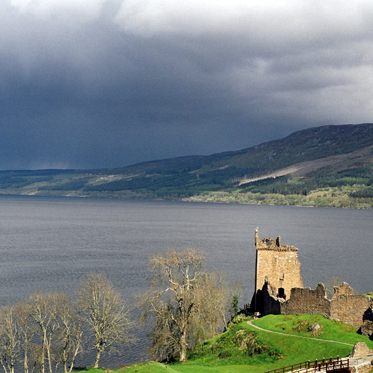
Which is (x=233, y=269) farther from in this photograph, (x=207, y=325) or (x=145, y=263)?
(x=207, y=325)

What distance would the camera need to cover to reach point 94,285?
213ft

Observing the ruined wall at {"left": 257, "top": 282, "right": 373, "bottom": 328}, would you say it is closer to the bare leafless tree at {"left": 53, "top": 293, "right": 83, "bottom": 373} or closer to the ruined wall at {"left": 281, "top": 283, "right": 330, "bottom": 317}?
the ruined wall at {"left": 281, "top": 283, "right": 330, "bottom": 317}

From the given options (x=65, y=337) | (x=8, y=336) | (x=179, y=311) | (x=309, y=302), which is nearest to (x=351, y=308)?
(x=309, y=302)

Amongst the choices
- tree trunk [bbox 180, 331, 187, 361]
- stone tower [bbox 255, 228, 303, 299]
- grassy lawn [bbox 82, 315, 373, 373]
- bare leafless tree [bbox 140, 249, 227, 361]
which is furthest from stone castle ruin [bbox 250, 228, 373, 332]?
tree trunk [bbox 180, 331, 187, 361]

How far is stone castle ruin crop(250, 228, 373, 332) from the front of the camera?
161 feet

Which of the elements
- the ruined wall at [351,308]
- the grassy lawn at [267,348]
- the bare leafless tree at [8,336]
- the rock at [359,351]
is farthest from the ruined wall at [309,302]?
Result: the bare leafless tree at [8,336]

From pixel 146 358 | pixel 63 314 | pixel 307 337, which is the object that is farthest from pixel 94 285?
pixel 307 337

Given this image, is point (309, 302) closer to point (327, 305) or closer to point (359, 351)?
point (327, 305)

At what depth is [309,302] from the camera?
177 feet

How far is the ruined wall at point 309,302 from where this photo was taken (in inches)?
2050

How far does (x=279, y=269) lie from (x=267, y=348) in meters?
21.3

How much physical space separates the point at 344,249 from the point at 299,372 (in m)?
153

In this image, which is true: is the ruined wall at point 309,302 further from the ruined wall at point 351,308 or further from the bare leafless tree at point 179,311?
the bare leafless tree at point 179,311

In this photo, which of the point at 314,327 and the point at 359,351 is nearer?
the point at 359,351
